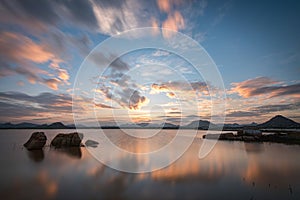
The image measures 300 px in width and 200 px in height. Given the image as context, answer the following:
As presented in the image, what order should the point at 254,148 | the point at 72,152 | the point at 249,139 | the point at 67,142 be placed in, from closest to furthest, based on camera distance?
the point at 72,152
the point at 254,148
the point at 67,142
the point at 249,139

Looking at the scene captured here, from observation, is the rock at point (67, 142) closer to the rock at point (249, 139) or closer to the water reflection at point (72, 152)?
the water reflection at point (72, 152)

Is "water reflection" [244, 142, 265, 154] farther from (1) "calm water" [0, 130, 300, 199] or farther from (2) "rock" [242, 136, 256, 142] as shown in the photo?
(2) "rock" [242, 136, 256, 142]

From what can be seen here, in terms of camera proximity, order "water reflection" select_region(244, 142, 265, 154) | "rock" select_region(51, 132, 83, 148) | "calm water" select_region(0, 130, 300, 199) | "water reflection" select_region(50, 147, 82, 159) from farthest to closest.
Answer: "rock" select_region(51, 132, 83, 148) < "water reflection" select_region(244, 142, 265, 154) < "water reflection" select_region(50, 147, 82, 159) < "calm water" select_region(0, 130, 300, 199)

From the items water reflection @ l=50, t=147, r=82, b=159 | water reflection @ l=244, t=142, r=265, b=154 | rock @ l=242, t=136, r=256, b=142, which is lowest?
water reflection @ l=50, t=147, r=82, b=159

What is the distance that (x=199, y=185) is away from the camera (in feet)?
49.1

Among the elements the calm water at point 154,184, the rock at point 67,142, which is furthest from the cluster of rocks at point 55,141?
the calm water at point 154,184

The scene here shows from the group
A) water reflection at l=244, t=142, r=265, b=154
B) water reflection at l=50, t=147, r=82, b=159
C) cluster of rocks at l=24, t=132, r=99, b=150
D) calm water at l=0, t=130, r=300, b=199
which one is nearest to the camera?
calm water at l=0, t=130, r=300, b=199

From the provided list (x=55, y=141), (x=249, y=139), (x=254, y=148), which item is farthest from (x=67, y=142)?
(x=249, y=139)

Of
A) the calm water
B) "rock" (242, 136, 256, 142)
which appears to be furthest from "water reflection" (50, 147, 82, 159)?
"rock" (242, 136, 256, 142)

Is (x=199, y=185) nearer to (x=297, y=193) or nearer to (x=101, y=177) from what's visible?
(x=297, y=193)

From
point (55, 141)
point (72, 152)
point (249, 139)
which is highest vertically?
point (55, 141)

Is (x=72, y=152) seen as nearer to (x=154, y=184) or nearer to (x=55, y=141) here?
(x=55, y=141)

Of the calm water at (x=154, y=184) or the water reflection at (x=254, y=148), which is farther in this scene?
the water reflection at (x=254, y=148)

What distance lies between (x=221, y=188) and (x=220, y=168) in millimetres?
7950
